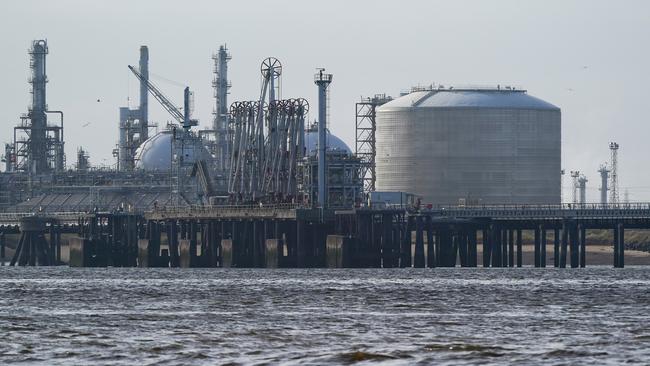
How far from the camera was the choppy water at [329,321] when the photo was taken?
213ft

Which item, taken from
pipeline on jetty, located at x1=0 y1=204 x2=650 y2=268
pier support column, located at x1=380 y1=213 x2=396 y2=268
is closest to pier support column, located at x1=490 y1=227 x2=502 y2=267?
pipeline on jetty, located at x1=0 y1=204 x2=650 y2=268

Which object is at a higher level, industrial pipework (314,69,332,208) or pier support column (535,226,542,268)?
industrial pipework (314,69,332,208)

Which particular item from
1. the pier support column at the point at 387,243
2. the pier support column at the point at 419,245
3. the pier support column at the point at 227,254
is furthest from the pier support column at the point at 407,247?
the pier support column at the point at 227,254

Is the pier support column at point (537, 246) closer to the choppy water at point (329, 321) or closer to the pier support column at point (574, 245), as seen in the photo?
the pier support column at point (574, 245)

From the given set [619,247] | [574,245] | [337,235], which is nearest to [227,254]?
[337,235]

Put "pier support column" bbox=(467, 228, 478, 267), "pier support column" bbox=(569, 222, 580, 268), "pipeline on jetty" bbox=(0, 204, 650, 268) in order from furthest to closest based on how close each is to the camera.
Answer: "pier support column" bbox=(467, 228, 478, 267) < "pier support column" bbox=(569, 222, 580, 268) < "pipeline on jetty" bbox=(0, 204, 650, 268)

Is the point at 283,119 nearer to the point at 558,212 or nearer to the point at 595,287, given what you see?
the point at 558,212

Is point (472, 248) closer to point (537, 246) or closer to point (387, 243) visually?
point (537, 246)

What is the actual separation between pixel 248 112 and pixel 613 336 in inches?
4728

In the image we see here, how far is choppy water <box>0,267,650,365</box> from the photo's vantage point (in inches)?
2554

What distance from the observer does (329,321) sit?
80.9 meters

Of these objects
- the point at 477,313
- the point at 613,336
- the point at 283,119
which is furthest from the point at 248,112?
the point at 613,336

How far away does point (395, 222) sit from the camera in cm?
16150

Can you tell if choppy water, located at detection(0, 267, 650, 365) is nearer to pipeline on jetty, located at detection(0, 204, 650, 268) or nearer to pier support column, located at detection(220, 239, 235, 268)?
pipeline on jetty, located at detection(0, 204, 650, 268)
